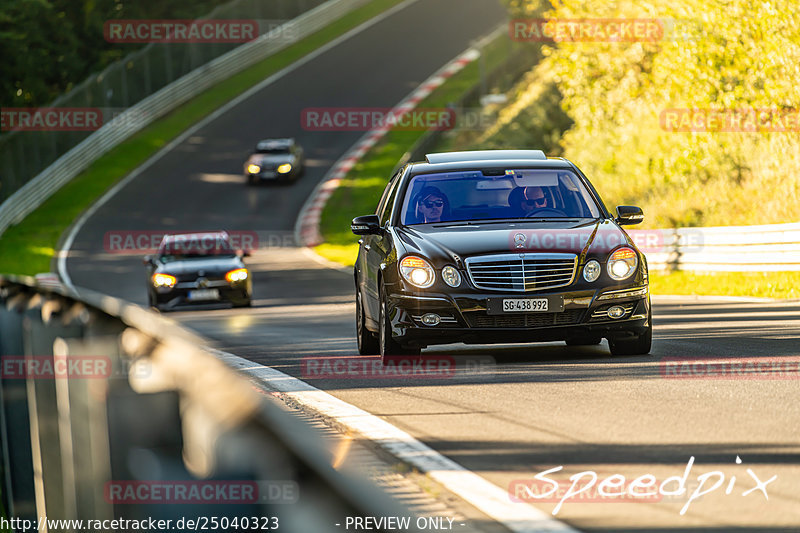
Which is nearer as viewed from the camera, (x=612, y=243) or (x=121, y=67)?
(x=612, y=243)

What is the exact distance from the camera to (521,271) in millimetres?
11148

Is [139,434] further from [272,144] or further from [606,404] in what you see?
[272,144]

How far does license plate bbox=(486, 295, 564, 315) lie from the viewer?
36.2 feet

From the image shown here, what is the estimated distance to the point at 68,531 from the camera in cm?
528

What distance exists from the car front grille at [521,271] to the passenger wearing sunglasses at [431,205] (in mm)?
1351

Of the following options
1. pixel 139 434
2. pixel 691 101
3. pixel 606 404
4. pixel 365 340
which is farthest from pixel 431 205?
pixel 691 101

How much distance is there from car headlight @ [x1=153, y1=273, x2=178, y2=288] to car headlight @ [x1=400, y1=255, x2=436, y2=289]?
534 inches

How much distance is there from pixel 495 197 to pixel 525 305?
1.99 meters

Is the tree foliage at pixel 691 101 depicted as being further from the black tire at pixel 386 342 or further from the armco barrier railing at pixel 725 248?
the black tire at pixel 386 342

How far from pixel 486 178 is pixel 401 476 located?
6.50m

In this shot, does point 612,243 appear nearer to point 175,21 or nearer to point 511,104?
point 511,104

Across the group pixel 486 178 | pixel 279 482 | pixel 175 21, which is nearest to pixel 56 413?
pixel 279 482

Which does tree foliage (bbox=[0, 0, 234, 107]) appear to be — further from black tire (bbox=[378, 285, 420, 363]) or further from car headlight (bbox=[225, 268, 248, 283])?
black tire (bbox=[378, 285, 420, 363])

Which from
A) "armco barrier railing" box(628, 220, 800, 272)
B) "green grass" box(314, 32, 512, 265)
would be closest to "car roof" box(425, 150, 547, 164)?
"armco barrier railing" box(628, 220, 800, 272)
